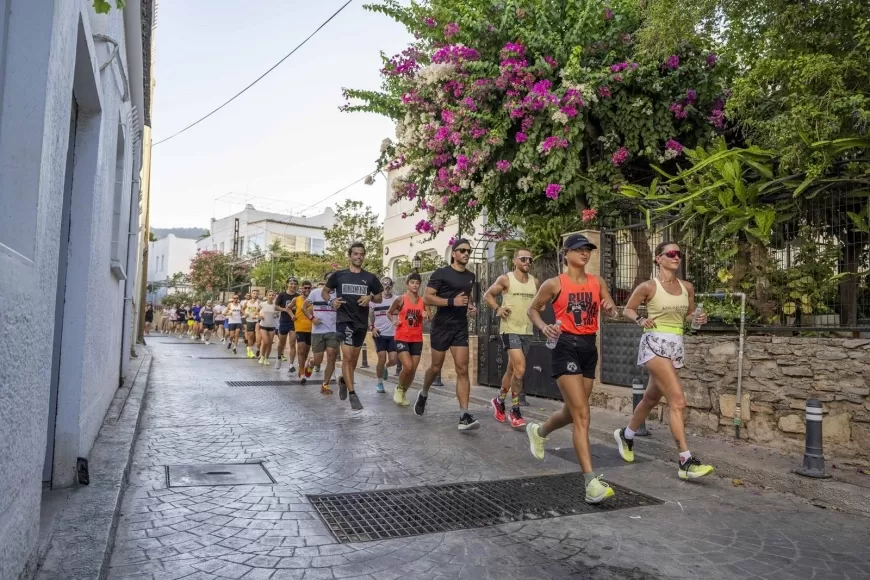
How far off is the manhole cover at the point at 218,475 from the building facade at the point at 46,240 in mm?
707

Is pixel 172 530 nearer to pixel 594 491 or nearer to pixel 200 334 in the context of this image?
pixel 594 491

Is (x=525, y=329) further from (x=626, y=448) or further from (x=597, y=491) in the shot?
(x=597, y=491)

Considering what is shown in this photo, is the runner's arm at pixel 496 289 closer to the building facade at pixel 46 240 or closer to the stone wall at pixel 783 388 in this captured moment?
the stone wall at pixel 783 388

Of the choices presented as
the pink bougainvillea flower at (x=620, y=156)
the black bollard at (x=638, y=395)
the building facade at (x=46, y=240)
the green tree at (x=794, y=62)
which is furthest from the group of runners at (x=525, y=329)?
the building facade at (x=46, y=240)

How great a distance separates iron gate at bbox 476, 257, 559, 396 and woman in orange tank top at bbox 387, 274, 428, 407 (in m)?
2.04

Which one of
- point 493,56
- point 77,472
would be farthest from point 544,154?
point 77,472

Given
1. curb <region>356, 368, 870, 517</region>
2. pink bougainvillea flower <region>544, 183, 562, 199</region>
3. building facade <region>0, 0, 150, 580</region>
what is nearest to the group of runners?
curb <region>356, 368, 870, 517</region>

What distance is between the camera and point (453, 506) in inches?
177

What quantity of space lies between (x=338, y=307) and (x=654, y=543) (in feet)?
18.6

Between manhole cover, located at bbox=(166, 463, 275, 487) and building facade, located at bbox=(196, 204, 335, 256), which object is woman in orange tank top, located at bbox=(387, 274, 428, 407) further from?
building facade, located at bbox=(196, 204, 335, 256)

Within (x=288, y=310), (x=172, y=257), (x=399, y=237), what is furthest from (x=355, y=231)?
(x=172, y=257)

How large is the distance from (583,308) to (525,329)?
2.74 meters

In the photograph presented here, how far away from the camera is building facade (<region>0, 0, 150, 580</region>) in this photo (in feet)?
8.33

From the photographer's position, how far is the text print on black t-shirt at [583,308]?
5117 millimetres
